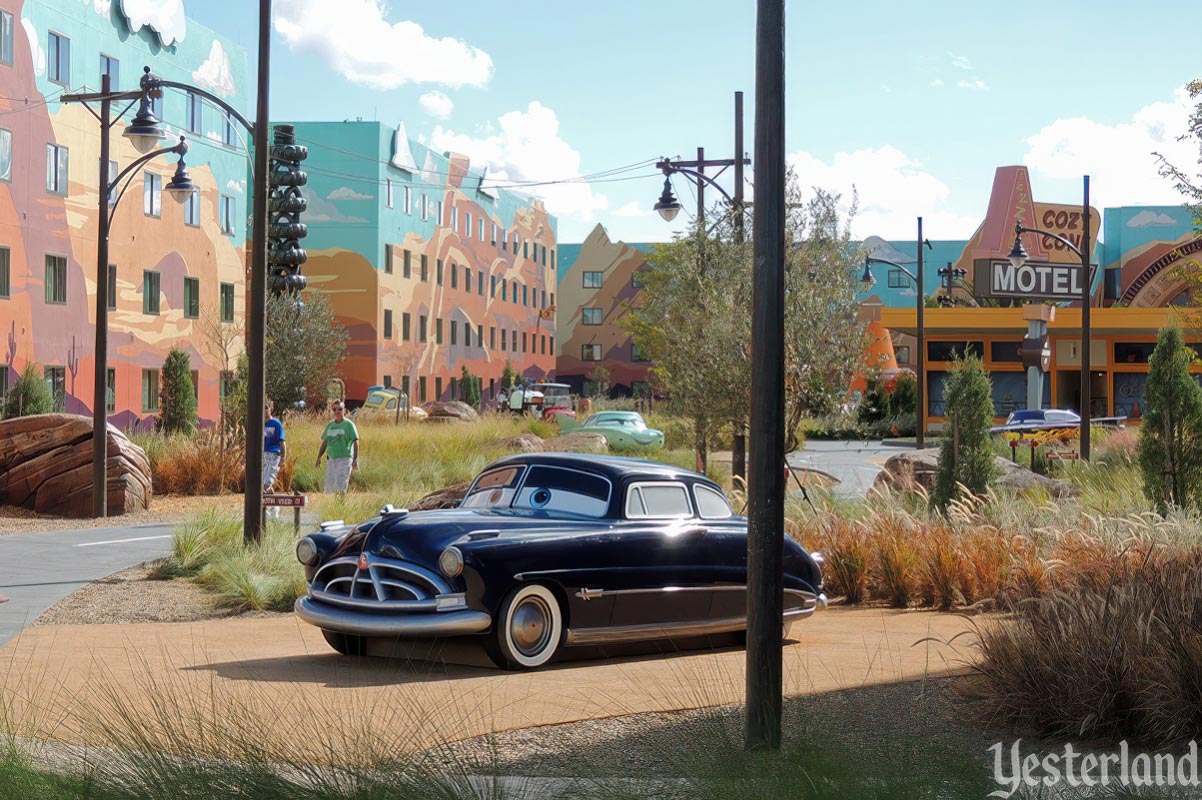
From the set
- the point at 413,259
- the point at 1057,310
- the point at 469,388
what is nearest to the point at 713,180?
the point at 1057,310

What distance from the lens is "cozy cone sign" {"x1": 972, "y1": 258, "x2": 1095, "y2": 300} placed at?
145 feet

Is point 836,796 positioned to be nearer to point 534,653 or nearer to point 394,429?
point 534,653

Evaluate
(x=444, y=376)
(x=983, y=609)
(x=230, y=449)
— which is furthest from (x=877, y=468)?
(x=444, y=376)

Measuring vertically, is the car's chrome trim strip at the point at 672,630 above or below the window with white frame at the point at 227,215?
below

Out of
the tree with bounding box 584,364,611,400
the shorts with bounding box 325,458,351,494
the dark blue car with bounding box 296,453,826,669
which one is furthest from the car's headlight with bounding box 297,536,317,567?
the tree with bounding box 584,364,611,400

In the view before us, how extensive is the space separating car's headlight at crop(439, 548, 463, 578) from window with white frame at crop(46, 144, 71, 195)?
30939 mm

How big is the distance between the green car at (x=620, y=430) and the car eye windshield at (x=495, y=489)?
2426 cm

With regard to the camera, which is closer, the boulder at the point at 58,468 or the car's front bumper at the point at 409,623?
the car's front bumper at the point at 409,623

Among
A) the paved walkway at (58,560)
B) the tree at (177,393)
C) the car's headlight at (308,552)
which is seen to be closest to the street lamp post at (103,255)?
the paved walkway at (58,560)

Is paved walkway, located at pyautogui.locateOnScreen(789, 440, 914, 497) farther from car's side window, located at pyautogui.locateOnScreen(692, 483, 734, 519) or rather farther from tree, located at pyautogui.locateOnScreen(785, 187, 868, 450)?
car's side window, located at pyautogui.locateOnScreen(692, 483, 734, 519)

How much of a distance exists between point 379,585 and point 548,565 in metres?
1.15

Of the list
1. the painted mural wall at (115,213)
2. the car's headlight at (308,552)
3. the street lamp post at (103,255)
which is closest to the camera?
the car's headlight at (308,552)

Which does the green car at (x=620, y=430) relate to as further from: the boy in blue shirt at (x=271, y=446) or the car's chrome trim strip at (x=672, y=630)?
the car's chrome trim strip at (x=672, y=630)

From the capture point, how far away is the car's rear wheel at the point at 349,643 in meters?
9.43
